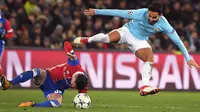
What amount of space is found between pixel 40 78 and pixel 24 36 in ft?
25.9

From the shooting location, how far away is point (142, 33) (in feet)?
→ 46.6

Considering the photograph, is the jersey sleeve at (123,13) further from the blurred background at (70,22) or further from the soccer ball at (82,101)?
the blurred background at (70,22)

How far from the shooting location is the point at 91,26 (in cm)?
2238

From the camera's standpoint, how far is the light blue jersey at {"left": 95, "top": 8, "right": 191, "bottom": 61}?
13.6 m

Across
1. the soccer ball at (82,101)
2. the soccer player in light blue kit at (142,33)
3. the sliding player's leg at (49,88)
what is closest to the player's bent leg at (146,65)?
the soccer player in light blue kit at (142,33)

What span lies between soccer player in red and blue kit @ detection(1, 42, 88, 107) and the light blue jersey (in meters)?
1.39

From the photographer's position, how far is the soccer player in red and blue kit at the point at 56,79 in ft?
40.4

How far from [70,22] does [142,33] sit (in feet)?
27.0

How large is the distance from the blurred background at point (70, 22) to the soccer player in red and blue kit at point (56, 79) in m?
7.33

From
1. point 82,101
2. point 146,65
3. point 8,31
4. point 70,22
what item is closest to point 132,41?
point 146,65

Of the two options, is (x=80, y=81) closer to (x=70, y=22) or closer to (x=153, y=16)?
(x=153, y=16)

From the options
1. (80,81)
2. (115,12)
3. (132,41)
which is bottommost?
(80,81)

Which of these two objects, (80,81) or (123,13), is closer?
(80,81)

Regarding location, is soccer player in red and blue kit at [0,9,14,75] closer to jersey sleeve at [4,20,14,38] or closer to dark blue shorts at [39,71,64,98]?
jersey sleeve at [4,20,14,38]
